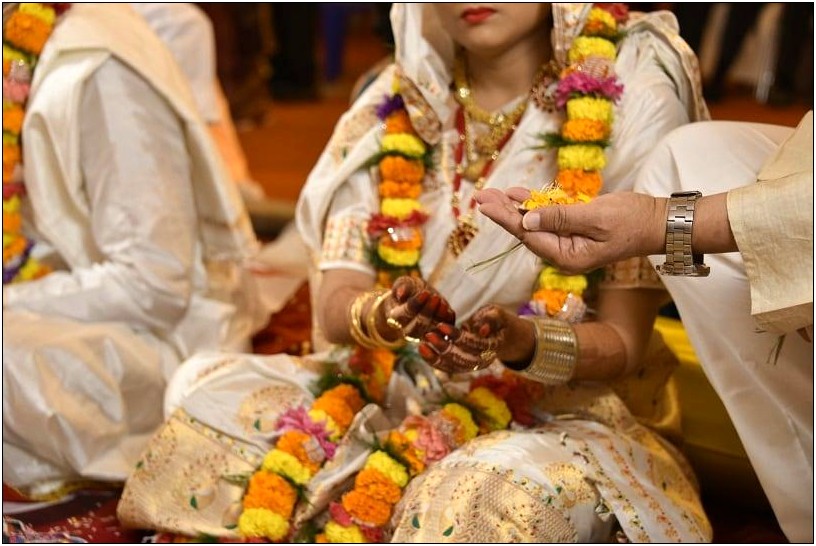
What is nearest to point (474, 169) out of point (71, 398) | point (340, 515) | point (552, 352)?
point (552, 352)

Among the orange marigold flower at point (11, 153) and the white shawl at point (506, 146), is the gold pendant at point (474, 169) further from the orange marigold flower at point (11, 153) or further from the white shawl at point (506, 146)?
the orange marigold flower at point (11, 153)

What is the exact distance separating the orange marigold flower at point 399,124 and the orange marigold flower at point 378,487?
0.59m

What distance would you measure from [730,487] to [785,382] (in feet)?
1.66

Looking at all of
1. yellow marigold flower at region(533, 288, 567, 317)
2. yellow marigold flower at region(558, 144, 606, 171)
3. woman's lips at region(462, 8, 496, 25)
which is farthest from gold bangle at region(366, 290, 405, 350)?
woman's lips at region(462, 8, 496, 25)

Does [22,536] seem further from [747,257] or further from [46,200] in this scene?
[747,257]

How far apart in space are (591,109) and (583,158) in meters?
0.08

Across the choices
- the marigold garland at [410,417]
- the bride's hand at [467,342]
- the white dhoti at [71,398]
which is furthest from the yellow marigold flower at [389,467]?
the white dhoti at [71,398]

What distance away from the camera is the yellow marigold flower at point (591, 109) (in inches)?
70.5

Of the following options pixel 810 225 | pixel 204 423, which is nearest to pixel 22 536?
pixel 204 423

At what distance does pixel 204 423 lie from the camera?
1.94m

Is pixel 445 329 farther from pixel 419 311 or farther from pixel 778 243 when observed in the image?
pixel 778 243

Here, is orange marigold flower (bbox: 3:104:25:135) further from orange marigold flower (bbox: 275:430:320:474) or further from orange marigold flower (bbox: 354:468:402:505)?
orange marigold flower (bbox: 354:468:402:505)

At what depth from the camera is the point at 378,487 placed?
174cm

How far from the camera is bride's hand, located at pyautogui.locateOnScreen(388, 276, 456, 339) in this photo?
156 cm
